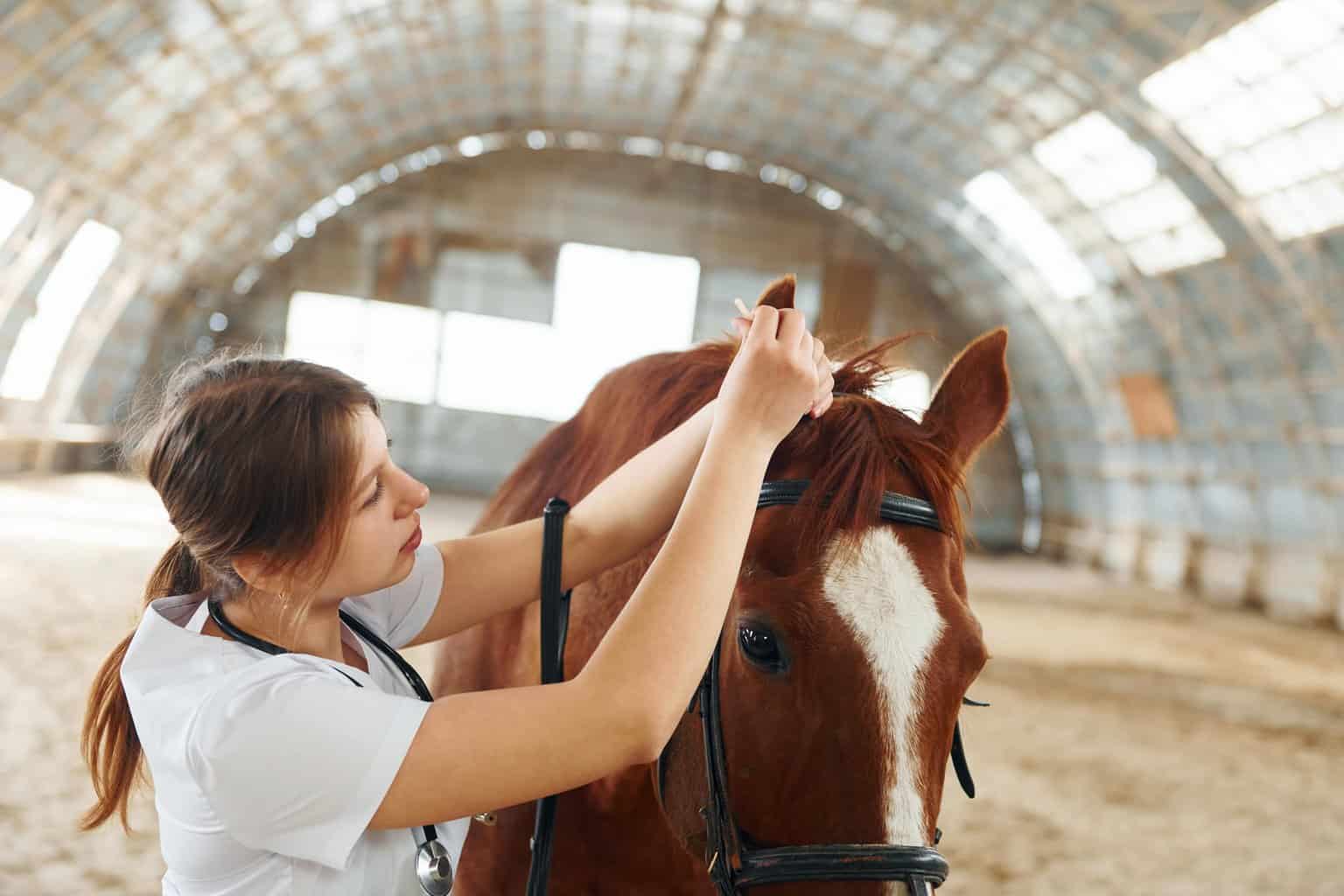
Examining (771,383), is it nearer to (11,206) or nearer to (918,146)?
Answer: (11,206)

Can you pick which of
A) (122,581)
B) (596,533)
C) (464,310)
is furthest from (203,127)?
(596,533)

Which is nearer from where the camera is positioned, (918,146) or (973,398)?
(973,398)

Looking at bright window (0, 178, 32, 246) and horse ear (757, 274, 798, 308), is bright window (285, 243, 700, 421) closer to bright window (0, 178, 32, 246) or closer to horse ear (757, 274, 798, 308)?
bright window (0, 178, 32, 246)

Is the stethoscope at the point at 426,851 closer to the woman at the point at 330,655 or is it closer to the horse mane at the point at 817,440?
the woman at the point at 330,655

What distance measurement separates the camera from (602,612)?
1.75 metres

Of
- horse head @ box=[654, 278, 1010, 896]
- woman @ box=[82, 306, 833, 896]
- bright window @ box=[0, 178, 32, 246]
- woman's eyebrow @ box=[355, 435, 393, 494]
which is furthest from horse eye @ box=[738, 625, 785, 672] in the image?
bright window @ box=[0, 178, 32, 246]

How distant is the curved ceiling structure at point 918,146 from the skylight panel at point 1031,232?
70 millimetres

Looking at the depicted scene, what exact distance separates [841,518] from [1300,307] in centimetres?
1464

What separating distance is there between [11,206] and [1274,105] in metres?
15.7

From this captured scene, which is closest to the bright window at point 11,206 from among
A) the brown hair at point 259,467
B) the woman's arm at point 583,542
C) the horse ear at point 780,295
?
the woman's arm at point 583,542

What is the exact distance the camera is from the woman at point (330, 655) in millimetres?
1050

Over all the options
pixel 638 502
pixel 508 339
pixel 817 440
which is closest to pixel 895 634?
pixel 817 440

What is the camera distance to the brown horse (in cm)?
127

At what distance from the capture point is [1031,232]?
61.4ft
